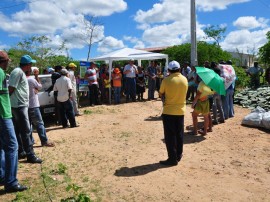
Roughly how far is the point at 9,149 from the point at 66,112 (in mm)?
4710

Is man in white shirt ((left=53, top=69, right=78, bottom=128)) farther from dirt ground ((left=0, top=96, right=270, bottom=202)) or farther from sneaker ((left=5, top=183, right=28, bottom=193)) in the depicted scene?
sneaker ((left=5, top=183, right=28, bottom=193))

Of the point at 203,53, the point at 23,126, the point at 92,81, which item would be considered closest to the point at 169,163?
the point at 23,126

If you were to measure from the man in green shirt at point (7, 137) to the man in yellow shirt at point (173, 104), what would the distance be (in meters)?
2.57

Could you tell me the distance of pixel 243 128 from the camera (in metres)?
8.44

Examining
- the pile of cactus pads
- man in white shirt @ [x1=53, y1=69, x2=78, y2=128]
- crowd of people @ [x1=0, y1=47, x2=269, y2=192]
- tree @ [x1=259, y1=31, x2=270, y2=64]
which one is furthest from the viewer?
tree @ [x1=259, y1=31, x2=270, y2=64]

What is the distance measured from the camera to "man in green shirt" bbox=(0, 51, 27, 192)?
4.32 m

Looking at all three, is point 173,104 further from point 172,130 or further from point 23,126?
point 23,126

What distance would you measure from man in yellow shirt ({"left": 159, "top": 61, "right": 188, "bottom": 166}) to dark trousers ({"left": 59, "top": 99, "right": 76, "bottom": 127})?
13.0 feet

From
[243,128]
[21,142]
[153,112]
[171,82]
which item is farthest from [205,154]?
[153,112]

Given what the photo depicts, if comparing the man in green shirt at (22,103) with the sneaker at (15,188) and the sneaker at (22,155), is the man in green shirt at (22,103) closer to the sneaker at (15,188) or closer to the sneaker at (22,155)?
the sneaker at (22,155)

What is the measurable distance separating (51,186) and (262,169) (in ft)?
11.9

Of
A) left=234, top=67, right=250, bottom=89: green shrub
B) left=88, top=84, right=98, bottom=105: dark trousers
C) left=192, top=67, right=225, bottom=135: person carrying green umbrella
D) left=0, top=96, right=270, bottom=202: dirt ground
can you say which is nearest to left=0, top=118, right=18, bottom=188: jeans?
left=0, top=96, right=270, bottom=202: dirt ground

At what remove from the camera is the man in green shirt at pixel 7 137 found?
4.32 m

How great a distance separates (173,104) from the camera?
220 inches
